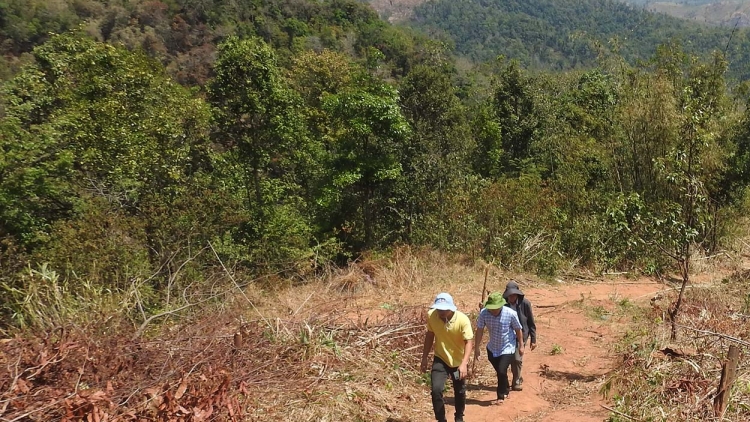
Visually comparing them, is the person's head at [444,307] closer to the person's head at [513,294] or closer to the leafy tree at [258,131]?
the person's head at [513,294]

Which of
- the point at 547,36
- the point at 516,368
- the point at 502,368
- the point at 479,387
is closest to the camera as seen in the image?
the point at 502,368

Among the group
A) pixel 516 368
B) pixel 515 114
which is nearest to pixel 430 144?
pixel 515 114

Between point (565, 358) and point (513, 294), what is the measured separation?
2.23 m

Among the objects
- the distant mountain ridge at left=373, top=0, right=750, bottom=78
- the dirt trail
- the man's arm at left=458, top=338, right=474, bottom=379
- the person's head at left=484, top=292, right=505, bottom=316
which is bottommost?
the dirt trail

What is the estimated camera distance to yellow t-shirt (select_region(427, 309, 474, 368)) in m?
4.79

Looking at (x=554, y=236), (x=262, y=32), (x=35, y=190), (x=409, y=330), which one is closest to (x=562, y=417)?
(x=409, y=330)

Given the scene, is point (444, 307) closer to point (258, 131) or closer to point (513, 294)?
point (513, 294)

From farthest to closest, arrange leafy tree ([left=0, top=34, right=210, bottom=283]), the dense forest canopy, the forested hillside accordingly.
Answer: the forested hillside
leafy tree ([left=0, top=34, right=210, bottom=283])
the dense forest canopy

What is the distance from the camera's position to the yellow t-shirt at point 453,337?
479 cm

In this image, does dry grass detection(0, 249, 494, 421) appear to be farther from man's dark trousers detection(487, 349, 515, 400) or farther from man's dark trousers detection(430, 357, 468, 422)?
man's dark trousers detection(487, 349, 515, 400)

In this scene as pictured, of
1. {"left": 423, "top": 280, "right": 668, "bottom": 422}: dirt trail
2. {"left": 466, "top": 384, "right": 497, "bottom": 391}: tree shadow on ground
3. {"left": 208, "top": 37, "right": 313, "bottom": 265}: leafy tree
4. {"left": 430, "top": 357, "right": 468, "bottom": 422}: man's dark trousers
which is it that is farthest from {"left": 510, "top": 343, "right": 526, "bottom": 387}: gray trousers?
{"left": 208, "top": 37, "right": 313, "bottom": 265}: leafy tree

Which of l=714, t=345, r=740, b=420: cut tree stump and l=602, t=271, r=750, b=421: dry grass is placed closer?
l=714, t=345, r=740, b=420: cut tree stump

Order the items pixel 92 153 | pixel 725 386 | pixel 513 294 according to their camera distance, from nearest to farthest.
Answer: pixel 725 386 → pixel 513 294 → pixel 92 153

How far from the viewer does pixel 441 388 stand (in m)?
4.83
